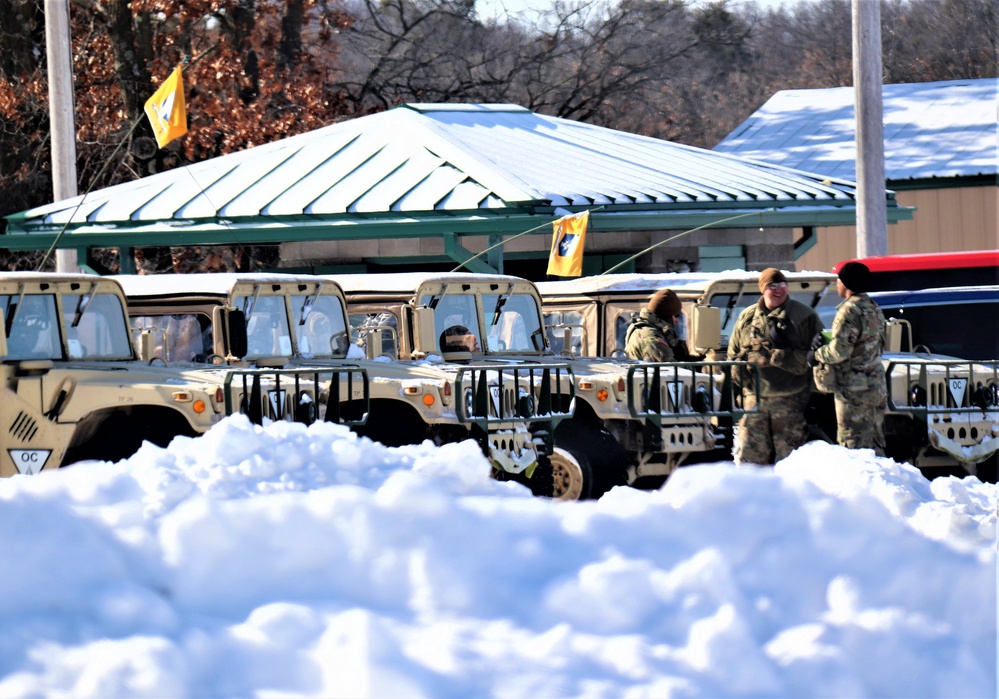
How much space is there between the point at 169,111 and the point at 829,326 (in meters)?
7.09

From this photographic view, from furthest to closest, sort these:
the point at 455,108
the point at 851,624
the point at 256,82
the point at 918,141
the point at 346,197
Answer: the point at 918,141, the point at 256,82, the point at 455,108, the point at 346,197, the point at 851,624

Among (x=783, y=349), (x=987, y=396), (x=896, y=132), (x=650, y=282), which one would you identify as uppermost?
(x=896, y=132)

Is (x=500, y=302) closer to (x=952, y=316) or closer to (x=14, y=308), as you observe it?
(x=14, y=308)

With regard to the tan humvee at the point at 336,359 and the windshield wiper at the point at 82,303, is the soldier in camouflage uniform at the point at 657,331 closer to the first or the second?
the tan humvee at the point at 336,359

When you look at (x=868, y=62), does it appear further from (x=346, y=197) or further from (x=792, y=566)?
(x=792, y=566)

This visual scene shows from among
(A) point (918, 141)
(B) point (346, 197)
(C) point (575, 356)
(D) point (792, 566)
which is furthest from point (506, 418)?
(A) point (918, 141)

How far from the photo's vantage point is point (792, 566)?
4.82 metres

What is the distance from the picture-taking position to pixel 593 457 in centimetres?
1105

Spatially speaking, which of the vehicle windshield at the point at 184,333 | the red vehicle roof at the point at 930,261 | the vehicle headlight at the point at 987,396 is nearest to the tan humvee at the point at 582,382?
the vehicle windshield at the point at 184,333

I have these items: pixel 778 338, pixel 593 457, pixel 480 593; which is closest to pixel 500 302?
pixel 593 457

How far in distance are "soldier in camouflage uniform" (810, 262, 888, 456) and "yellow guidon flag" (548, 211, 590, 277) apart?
222 inches

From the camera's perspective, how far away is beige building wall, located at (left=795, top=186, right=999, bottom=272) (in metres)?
30.2

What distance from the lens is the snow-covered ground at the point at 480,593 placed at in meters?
4.33

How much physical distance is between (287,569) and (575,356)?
7903mm
